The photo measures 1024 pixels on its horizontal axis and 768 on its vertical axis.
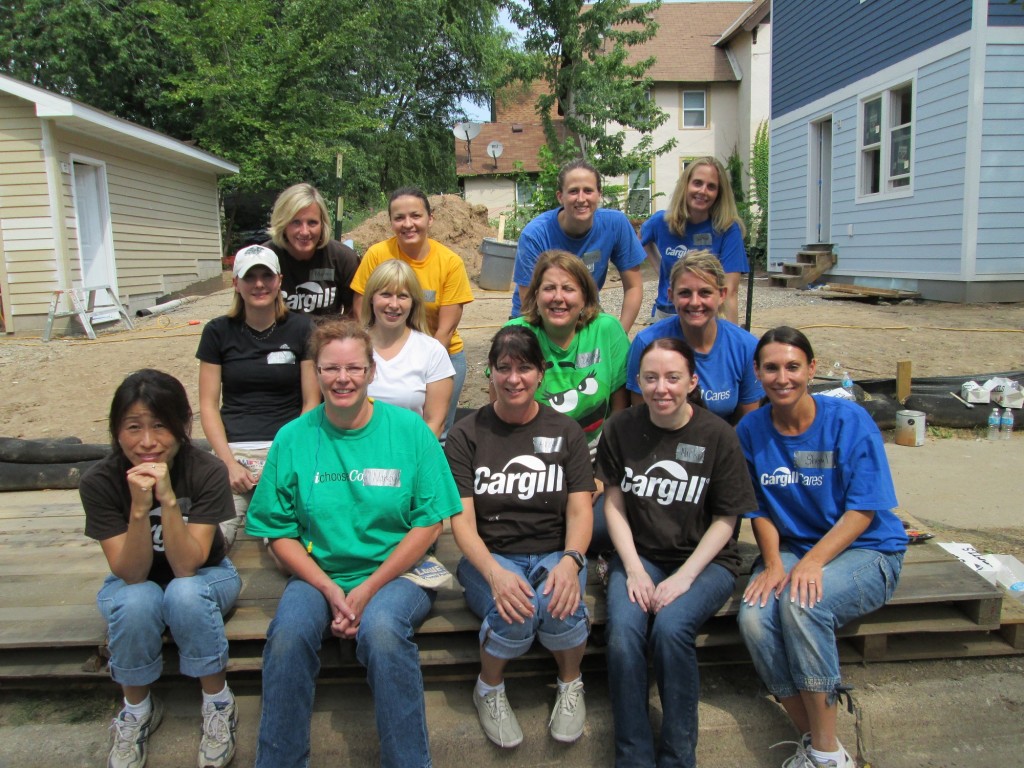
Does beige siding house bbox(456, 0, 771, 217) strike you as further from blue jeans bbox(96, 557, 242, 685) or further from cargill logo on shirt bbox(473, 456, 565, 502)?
blue jeans bbox(96, 557, 242, 685)

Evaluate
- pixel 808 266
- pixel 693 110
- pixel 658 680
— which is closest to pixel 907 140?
pixel 808 266

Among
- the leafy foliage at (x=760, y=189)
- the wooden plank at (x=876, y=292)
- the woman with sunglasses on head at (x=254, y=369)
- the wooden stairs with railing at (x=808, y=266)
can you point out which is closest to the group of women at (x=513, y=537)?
the woman with sunglasses on head at (x=254, y=369)

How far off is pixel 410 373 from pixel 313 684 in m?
1.33

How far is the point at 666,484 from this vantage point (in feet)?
8.57

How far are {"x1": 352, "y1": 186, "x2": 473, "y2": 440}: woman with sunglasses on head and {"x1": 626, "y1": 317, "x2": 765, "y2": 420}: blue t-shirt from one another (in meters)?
0.98

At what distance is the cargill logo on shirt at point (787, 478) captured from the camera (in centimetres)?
260

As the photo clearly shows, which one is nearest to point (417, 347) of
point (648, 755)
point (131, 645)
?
point (131, 645)

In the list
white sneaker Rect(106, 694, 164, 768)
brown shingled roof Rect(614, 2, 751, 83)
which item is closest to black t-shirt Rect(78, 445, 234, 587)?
white sneaker Rect(106, 694, 164, 768)

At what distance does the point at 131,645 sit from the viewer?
233cm

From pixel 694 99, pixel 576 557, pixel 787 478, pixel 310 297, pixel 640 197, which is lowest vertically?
pixel 576 557

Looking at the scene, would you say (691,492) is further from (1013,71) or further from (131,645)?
(1013,71)

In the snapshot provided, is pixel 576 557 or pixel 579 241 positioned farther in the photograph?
pixel 579 241

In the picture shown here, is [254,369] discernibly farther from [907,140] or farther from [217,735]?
[907,140]

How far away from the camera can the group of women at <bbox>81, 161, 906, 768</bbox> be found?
230 cm
